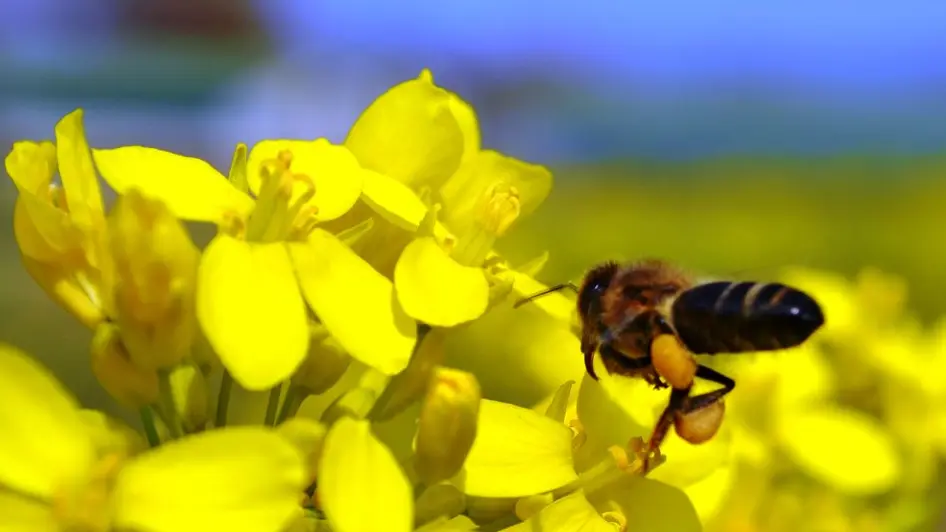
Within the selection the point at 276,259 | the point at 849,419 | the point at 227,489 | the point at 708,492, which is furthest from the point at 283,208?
the point at 849,419

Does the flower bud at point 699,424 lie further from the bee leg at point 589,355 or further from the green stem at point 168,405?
the green stem at point 168,405

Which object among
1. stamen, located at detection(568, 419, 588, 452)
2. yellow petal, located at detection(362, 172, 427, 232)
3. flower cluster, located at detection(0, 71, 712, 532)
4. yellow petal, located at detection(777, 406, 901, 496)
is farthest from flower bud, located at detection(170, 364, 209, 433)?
yellow petal, located at detection(777, 406, 901, 496)

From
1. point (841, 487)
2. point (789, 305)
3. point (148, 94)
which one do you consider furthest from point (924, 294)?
point (148, 94)

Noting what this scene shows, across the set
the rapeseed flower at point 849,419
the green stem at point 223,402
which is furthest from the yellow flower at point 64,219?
the rapeseed flower at point 849,419

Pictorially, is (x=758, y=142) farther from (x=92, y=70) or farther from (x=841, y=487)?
(x=841, y=487)

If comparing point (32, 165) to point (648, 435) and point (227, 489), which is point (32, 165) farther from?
point (648, 435)

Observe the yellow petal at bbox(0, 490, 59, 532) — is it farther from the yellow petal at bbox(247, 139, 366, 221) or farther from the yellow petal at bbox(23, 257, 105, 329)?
the yellow petal at bbox(247, 139, 366, 221)
